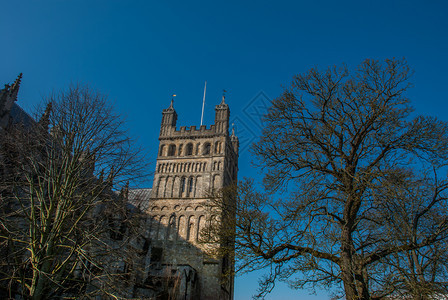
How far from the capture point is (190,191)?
33.9 metres

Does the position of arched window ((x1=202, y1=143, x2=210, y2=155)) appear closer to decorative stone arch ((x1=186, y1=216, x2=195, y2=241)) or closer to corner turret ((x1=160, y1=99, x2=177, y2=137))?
corner turret ((x1=160, y1=99, x2=177, y2=137))

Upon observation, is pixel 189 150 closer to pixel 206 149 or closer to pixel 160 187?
pixel 206 149

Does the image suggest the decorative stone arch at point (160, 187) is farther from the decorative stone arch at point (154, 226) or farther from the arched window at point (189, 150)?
the arched window at point (189, 150)

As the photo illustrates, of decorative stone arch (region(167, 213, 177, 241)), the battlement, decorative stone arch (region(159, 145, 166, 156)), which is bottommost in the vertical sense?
decorative stone arch (region(167, 213, 177, 241))

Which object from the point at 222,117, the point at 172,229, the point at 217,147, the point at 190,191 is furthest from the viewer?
the point at 222,117

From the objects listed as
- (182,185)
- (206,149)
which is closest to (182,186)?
(182,185)

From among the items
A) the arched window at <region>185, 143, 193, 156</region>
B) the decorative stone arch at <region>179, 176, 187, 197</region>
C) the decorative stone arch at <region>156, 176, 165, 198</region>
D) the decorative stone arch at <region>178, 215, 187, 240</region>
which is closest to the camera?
the decorative stone arch at <region>178, 215, 187, 240</region>

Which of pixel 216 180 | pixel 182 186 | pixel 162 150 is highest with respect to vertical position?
pixel 162 150

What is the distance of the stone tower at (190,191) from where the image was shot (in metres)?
29.6

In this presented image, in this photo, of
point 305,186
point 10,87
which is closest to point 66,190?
point 305,186

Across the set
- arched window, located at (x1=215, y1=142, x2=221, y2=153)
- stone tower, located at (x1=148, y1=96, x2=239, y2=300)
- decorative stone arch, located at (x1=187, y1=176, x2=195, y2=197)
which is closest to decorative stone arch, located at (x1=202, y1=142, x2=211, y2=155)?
stone tower, located at (x1=148, y1=96, x2=239, y2=300)

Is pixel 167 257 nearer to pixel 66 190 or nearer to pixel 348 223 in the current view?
pixel 66 190

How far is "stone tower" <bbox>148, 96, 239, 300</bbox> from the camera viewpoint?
1166 inches

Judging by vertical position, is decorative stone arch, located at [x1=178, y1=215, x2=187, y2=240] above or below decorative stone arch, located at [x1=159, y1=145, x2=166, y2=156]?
below
